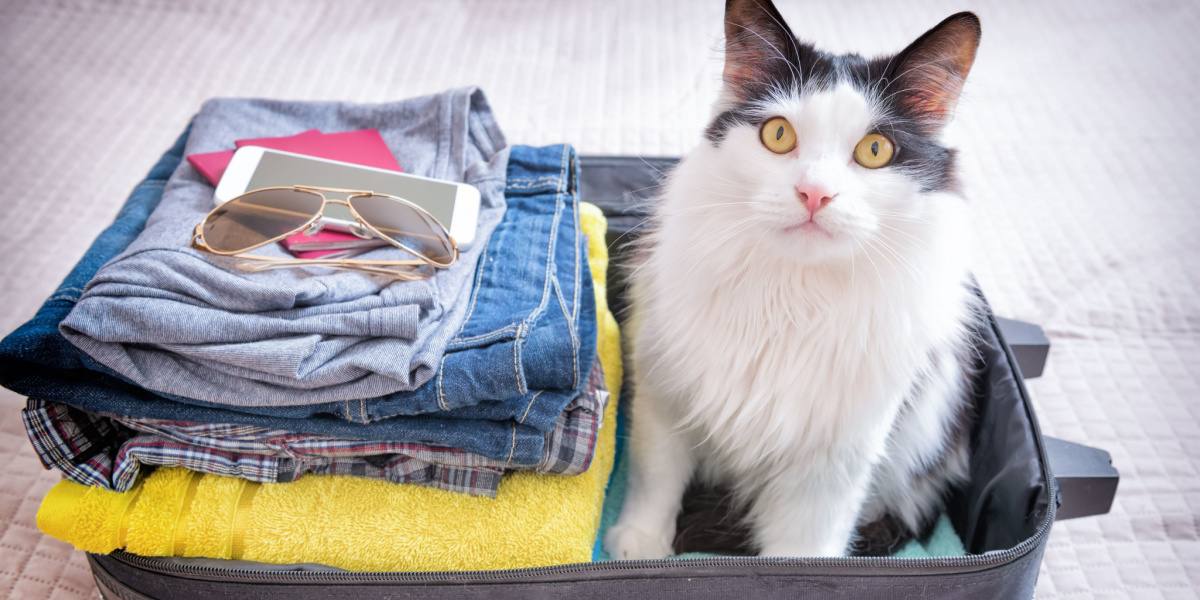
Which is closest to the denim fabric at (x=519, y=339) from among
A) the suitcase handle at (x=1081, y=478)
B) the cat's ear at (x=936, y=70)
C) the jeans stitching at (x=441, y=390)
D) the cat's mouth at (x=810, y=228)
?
the jeans stitching at (x=441, y=390)

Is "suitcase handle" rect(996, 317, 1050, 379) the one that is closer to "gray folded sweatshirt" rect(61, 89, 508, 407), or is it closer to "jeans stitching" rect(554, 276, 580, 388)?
"jeans stitching" rect(554, 276, 580, 388)

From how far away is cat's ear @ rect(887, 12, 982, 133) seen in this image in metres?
0.71

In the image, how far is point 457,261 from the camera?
0.86 m

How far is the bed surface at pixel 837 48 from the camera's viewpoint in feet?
3.74

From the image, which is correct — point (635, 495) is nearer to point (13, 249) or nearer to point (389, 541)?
point (389, 541)

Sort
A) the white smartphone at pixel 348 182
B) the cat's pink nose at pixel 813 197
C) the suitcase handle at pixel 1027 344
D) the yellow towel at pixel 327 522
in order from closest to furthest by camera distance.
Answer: the cat's pink nose at pixel 813 197 → the yellow towel at pixel 327 522 → the white smartphone at pixel 348 182 → the suitcase handle at pixel 1027 344

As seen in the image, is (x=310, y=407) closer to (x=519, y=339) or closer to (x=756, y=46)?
(x=519, y=339)

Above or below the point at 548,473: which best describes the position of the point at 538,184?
above

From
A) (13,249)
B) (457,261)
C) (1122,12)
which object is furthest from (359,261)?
(1122,12)

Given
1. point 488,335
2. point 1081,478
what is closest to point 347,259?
point 488,335

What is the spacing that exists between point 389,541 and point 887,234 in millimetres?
539

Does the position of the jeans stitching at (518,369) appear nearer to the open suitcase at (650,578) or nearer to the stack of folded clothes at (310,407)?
the stack of folded clothes at (310,407)

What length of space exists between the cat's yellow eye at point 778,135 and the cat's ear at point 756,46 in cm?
5

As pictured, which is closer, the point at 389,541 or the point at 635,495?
the point at 389,541
